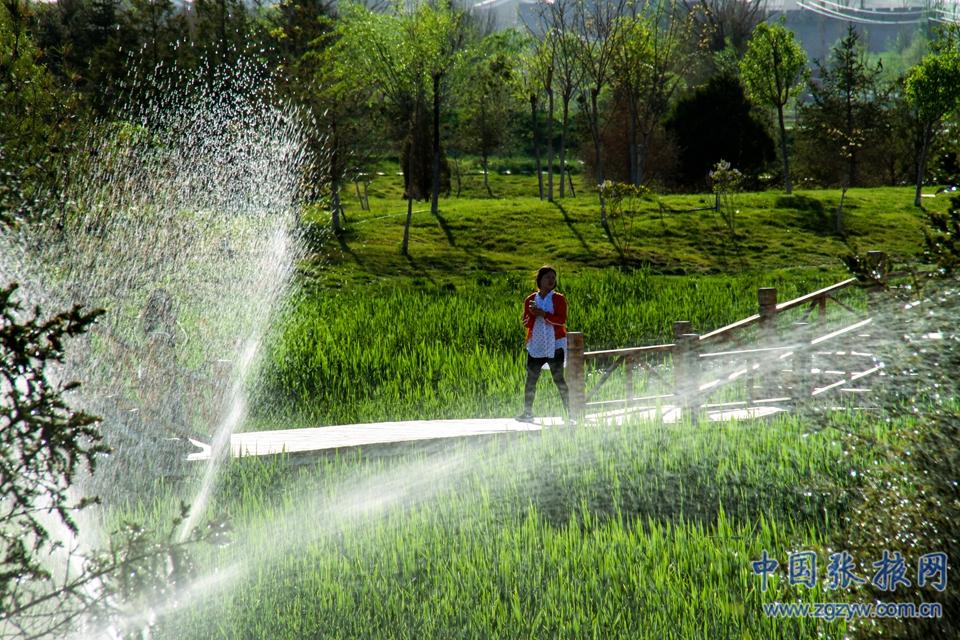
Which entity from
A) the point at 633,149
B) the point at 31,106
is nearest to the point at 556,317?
the point at 31,106

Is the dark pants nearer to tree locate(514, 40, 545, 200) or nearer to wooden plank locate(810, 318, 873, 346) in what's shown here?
wooden plank locate(810, 318, 873, 346)

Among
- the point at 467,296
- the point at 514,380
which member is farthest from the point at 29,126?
the point at 467,296

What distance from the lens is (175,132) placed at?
862 inches

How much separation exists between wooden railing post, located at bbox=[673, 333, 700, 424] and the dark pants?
1195 mm

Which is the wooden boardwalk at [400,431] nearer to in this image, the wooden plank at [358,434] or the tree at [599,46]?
the wooden plank at [358,434]

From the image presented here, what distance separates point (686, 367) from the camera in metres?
10.6

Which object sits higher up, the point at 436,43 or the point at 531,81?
the point at 436,43

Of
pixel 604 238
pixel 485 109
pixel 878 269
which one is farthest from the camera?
pixel 485 109

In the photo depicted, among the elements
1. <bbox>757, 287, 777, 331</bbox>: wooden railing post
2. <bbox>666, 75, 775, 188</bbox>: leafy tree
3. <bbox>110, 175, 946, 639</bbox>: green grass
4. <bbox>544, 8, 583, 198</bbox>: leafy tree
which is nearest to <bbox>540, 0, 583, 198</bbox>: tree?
<bbox>544, 8, 583, 198</bbox>: leafy tree

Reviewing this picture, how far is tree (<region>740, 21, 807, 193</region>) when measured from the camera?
4125 cm

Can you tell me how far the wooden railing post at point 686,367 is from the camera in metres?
10.4

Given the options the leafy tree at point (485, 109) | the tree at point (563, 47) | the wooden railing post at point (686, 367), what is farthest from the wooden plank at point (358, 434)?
the leafy tree at point (485, 109)

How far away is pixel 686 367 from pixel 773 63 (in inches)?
1361

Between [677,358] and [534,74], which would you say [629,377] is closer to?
[677,358]
